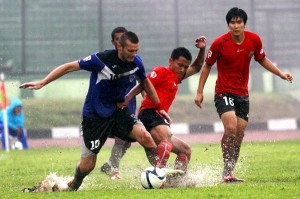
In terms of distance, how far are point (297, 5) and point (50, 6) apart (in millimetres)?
7356

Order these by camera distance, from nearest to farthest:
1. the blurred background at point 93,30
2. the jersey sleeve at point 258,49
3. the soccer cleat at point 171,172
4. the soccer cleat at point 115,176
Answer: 1. the soccer cleat at point 171,172
2. the jersey sleeve at point 258,49
3. the soccer cleat at point 115,176
4. the blurred background at point 93,30

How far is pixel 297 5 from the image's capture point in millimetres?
28734

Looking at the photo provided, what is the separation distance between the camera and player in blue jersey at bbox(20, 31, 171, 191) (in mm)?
10047

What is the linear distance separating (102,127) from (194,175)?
52.0 inches

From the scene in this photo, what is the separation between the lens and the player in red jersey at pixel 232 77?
11203 mm

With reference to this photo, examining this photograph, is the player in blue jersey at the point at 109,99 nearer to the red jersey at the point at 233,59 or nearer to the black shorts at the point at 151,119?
the black shorts at the point at 151,119

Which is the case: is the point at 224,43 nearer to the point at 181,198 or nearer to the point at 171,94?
the point at 171,94

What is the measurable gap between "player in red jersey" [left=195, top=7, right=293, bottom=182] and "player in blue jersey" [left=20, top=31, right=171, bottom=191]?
130 cm

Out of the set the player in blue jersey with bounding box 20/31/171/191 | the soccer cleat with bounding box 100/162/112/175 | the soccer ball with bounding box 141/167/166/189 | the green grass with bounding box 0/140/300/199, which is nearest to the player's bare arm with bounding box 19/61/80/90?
the player in blue jersey with bounding box 20/31/171/191

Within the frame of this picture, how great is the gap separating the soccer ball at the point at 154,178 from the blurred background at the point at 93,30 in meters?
16.7

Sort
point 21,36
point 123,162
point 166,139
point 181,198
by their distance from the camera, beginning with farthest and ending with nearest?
1. point 21,36
2. point 123,162
3. point 166,139
4. point 181,198

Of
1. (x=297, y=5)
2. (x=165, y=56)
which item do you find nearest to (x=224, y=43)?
(x=165, y=56)

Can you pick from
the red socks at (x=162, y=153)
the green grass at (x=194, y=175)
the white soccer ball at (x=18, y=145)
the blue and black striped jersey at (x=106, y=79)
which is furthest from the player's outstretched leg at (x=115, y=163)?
the white soccer ball at (x=18, y=145)

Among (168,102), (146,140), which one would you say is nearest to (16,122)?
(168,102)
